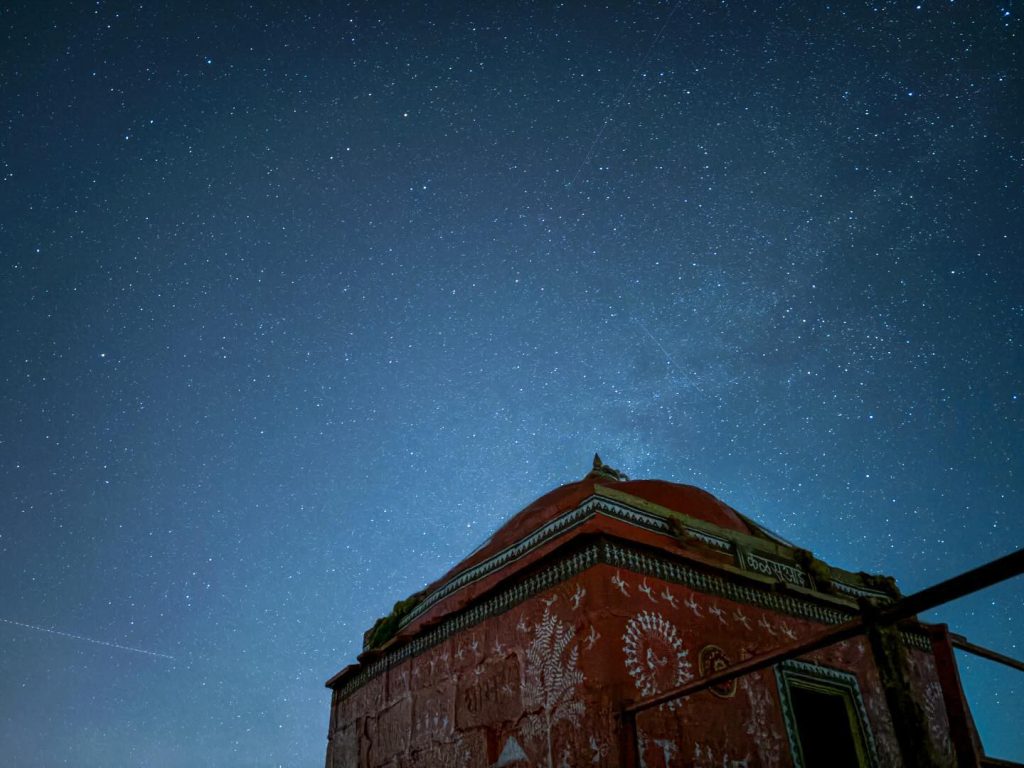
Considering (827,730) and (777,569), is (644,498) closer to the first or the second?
(777,569)

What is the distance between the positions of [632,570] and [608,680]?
1.00 m

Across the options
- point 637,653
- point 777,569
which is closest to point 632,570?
point 637,653

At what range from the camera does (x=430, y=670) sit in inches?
306

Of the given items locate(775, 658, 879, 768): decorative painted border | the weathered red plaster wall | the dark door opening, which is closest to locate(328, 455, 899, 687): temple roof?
the weathered red plaster wall

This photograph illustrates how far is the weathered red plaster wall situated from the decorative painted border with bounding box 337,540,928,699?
0.09m

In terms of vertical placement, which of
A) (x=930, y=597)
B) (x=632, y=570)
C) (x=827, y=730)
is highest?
(x=632, y=570)

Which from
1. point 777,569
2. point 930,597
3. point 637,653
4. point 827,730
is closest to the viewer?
point 930,597

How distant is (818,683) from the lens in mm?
6887

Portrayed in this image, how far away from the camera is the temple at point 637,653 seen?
5.33 m

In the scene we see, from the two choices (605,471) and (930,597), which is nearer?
(930,597)

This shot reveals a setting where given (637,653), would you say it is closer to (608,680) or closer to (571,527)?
(608,680)

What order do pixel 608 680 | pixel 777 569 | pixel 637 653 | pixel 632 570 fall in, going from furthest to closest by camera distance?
pixel 777 569, pixel 632 570, pixel 637 653, pixel 608 680

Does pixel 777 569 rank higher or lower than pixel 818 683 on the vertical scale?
higher

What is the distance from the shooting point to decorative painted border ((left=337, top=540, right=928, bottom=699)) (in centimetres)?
585
